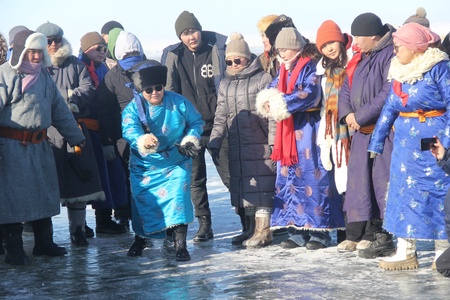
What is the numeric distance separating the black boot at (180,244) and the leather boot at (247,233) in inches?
29.9

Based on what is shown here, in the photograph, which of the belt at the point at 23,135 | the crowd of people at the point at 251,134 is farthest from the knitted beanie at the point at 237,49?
the belt at the point at 23,135

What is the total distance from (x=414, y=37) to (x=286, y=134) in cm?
166

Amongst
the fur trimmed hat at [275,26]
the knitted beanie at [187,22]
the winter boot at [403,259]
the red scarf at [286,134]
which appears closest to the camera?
the winter boot at [403,259]

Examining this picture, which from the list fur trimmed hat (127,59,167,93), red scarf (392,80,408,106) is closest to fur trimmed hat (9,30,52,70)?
fur trimmed hat (127,59,167,93)

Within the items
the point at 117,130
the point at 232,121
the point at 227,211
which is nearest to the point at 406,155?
the point at 232,121

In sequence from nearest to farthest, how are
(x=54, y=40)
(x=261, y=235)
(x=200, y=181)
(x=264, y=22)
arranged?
1. (x=261, y=235)
2. (x=54, y=40)
3. (x=200, y=181)
4. (x=264, y=22)

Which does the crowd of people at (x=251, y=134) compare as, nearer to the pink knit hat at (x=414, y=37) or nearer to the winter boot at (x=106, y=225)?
the pink knit hat at (x=414, y=37)

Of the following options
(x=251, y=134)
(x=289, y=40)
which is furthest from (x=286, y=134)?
(x=289, y=40)

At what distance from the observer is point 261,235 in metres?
8.34

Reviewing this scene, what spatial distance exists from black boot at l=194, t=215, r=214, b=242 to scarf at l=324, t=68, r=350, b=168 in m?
1.52

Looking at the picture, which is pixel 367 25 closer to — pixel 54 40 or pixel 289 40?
pixel 289 40

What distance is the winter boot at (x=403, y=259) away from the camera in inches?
275

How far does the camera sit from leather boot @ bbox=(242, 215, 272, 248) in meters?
8.27

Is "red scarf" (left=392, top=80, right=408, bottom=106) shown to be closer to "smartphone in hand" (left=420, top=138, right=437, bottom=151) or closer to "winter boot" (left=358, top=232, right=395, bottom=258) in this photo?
"smartphone in hand" (left=420, top=138, right=437, bottom=151)
